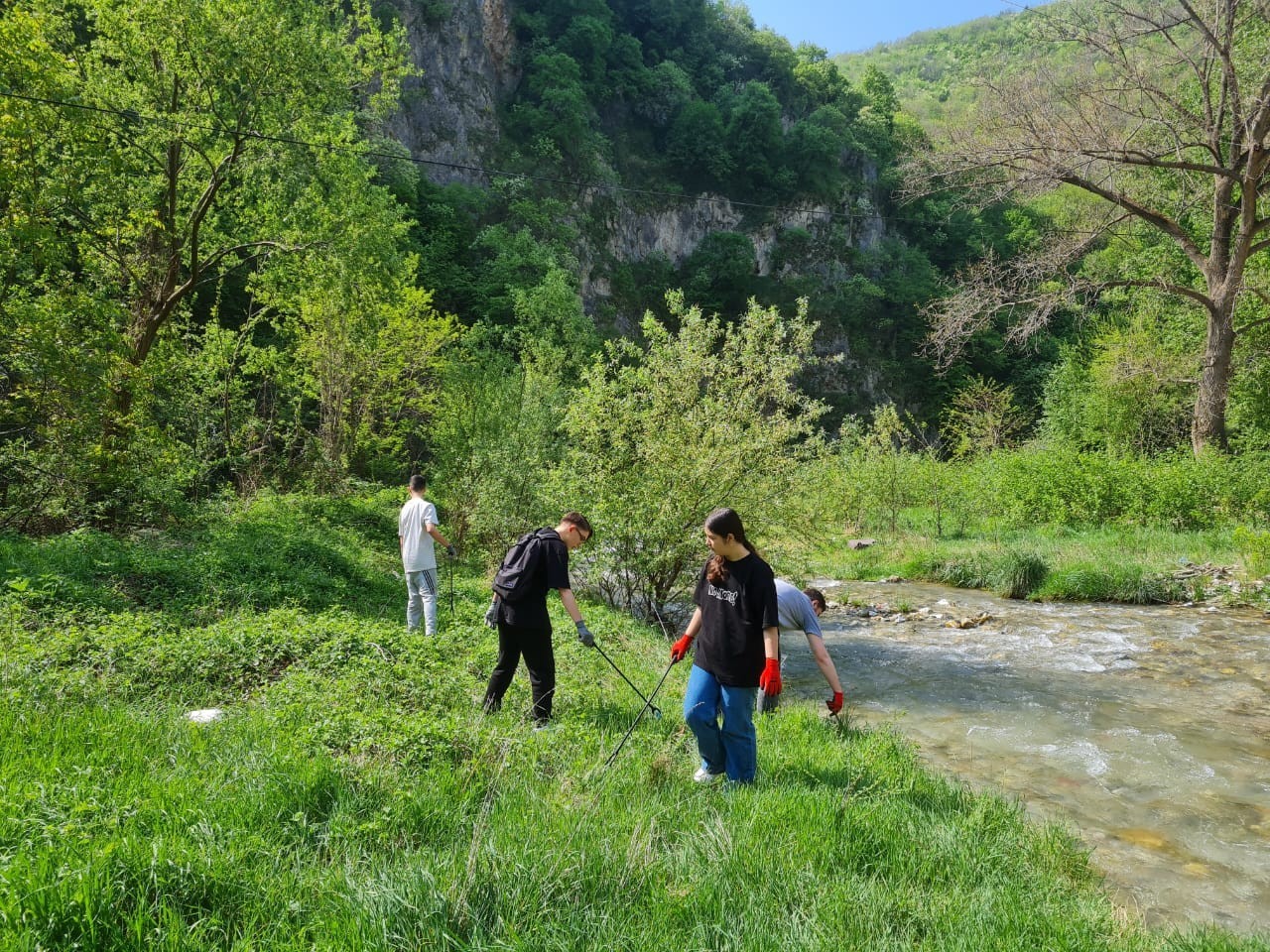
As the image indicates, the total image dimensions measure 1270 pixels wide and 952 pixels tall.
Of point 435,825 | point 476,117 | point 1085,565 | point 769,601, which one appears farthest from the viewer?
point 476,117

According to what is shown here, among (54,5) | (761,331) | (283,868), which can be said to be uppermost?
(54,5)

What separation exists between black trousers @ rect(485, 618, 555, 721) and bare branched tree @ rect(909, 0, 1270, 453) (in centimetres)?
1621

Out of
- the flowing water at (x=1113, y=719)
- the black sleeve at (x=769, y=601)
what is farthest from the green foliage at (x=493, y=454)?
the black sleeve at (x=769, y=601)

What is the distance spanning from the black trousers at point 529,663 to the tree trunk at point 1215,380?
20.0 m

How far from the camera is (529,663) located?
553 cm

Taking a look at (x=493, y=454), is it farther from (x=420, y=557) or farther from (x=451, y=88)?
(x=451, y=88)

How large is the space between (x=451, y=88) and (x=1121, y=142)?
4230 centimetres

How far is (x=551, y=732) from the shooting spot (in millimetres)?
4750

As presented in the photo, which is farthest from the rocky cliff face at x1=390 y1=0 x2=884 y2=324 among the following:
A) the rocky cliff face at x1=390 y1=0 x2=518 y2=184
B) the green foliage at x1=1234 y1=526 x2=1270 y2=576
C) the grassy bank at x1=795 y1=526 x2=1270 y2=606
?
the green foliage at x1=1234 y1=526 x2=1270 y2=576

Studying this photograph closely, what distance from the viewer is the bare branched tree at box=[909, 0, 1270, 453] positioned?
661 inches

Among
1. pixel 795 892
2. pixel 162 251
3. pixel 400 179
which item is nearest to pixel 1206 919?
pixel 795 892

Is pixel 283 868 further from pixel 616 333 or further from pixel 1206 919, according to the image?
pixel 616 333

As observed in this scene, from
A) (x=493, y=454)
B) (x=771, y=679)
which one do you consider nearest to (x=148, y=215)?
(x=493, y=454)

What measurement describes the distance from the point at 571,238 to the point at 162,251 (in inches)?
1368
